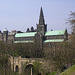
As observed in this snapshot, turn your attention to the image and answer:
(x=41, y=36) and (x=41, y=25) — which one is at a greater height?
(x=41, y=25)

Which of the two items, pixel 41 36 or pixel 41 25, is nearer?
pixel 41 36

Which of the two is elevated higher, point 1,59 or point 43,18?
point 43,18

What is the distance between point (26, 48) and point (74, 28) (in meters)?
36.6

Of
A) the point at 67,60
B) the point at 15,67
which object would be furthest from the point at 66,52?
the point at 15,67

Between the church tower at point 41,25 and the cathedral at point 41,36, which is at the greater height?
the church tower at point 41,25

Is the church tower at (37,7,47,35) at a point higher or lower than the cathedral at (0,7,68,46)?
higher

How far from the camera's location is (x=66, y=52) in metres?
33.2

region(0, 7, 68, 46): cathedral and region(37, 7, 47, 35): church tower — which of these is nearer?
region(0, 7, 68, 46): cathedral

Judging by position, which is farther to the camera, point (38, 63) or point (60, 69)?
point (38, 63)

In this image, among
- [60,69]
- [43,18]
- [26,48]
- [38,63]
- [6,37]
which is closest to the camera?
[60,69]

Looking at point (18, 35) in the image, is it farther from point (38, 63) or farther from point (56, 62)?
point (56, 62)

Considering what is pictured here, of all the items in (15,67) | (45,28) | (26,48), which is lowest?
(15,67)

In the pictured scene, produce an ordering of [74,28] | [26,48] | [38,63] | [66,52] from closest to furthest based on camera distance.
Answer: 1. [74,28]
2. [66,52]
3. [38,63]
4. [26,48]

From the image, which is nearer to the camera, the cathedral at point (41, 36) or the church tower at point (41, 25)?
the cathedral at point (41, 36)
